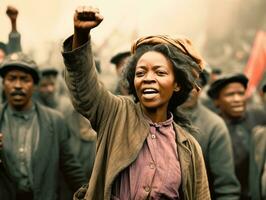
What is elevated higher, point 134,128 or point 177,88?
point 177,88

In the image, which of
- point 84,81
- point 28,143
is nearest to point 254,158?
point 28,143

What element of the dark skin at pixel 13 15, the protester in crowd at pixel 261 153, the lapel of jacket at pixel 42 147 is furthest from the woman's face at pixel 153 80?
the dark skin at pixel 13 15

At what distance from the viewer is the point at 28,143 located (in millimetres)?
5914

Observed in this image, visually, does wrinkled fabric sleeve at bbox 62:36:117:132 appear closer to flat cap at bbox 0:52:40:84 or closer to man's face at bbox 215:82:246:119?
flat cap at bbox 0:52:40:84

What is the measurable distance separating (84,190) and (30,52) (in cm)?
933

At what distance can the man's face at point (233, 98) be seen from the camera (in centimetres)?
739

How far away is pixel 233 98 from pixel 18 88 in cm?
248

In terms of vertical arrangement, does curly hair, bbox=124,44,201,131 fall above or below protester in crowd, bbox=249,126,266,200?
above

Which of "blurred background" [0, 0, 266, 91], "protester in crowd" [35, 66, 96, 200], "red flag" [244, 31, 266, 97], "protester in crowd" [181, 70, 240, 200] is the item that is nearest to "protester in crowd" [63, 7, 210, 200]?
"protester in crowd" [181, 70, 240, 200]

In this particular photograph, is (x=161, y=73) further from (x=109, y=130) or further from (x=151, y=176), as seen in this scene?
(x=151, y=176)

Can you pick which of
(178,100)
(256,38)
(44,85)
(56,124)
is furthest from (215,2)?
(178,100)

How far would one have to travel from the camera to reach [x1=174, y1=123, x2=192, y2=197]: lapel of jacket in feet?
12.1

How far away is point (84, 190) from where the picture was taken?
3.82 meters

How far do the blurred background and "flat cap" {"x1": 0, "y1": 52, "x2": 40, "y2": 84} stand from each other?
5910 millimetres
